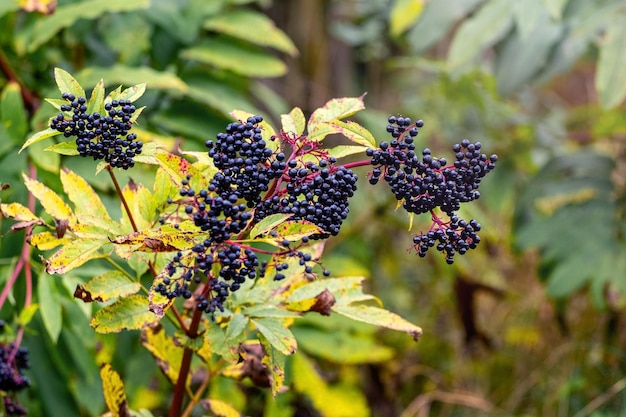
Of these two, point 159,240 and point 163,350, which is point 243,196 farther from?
point 163,350

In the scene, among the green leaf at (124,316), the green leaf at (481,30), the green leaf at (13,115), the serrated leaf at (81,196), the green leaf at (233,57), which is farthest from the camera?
the green leaf at (481,30)

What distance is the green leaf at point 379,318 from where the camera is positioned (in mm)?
A: 893

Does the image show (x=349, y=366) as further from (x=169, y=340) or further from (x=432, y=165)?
(x=432, y=165)

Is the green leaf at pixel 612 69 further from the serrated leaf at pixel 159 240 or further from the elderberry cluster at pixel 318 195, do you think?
the serrated leaf at pixel 159 240

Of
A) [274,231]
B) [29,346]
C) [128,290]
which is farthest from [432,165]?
[29,346]

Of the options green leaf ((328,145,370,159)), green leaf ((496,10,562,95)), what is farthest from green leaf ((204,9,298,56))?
green leaf ((328,145,370,159))

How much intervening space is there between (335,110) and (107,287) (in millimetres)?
343

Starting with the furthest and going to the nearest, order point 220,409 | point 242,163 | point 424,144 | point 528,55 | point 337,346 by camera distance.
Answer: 1. point 424,144
2. point 528,55
3. point 337,346
4. point 220,409
5. point 242,163

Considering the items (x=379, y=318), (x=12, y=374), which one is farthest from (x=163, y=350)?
(x=379, y=318)

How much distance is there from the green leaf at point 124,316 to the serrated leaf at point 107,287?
1 centimetres

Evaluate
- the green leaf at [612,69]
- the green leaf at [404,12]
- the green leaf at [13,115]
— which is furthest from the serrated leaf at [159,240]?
the green leaf at [404,12]

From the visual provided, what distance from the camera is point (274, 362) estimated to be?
32.7 inches

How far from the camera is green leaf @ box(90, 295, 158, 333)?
2.76ft

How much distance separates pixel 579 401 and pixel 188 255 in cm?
175
